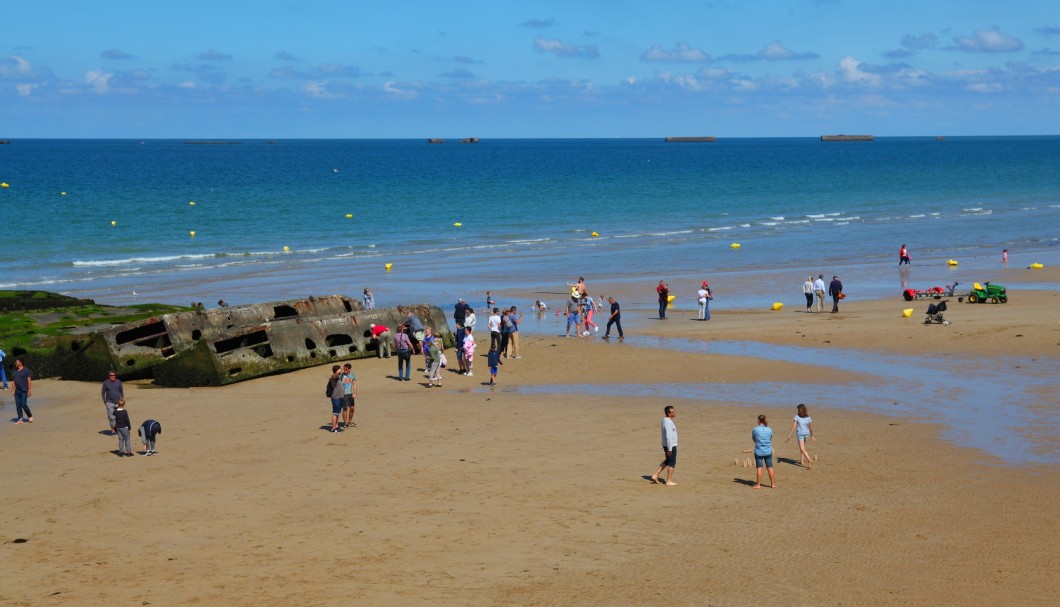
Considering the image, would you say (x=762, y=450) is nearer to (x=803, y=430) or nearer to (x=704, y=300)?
(x=803, y=430)

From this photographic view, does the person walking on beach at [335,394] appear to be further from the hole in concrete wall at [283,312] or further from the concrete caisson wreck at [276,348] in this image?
the hole in concrete wall at [283,312]

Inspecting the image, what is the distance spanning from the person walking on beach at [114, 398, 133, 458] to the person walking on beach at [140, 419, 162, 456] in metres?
0.25

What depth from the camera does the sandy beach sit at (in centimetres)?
1275

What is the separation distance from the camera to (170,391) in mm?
24109

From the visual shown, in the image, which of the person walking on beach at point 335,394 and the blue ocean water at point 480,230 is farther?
the blue ocean water at point 480,230

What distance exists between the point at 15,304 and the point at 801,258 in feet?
105

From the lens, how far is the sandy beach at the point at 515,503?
502 inches

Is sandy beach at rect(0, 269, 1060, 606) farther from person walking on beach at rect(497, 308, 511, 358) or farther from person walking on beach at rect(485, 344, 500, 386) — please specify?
person walking on beach at rect(497, 308, 511, 358)

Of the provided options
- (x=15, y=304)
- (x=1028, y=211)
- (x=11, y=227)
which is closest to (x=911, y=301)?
(x=15, y=304)

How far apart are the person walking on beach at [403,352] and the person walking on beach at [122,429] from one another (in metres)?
6.97

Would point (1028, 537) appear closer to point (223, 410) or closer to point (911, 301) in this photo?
point (223, 410)

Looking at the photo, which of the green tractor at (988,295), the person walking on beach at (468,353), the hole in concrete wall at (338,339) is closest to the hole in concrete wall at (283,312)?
the hole in concrete wall at (338,339)

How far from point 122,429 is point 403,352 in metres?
7.44

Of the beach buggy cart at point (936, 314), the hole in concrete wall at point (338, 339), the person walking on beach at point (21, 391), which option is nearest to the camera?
the person walking on beach at point (21, 391)
